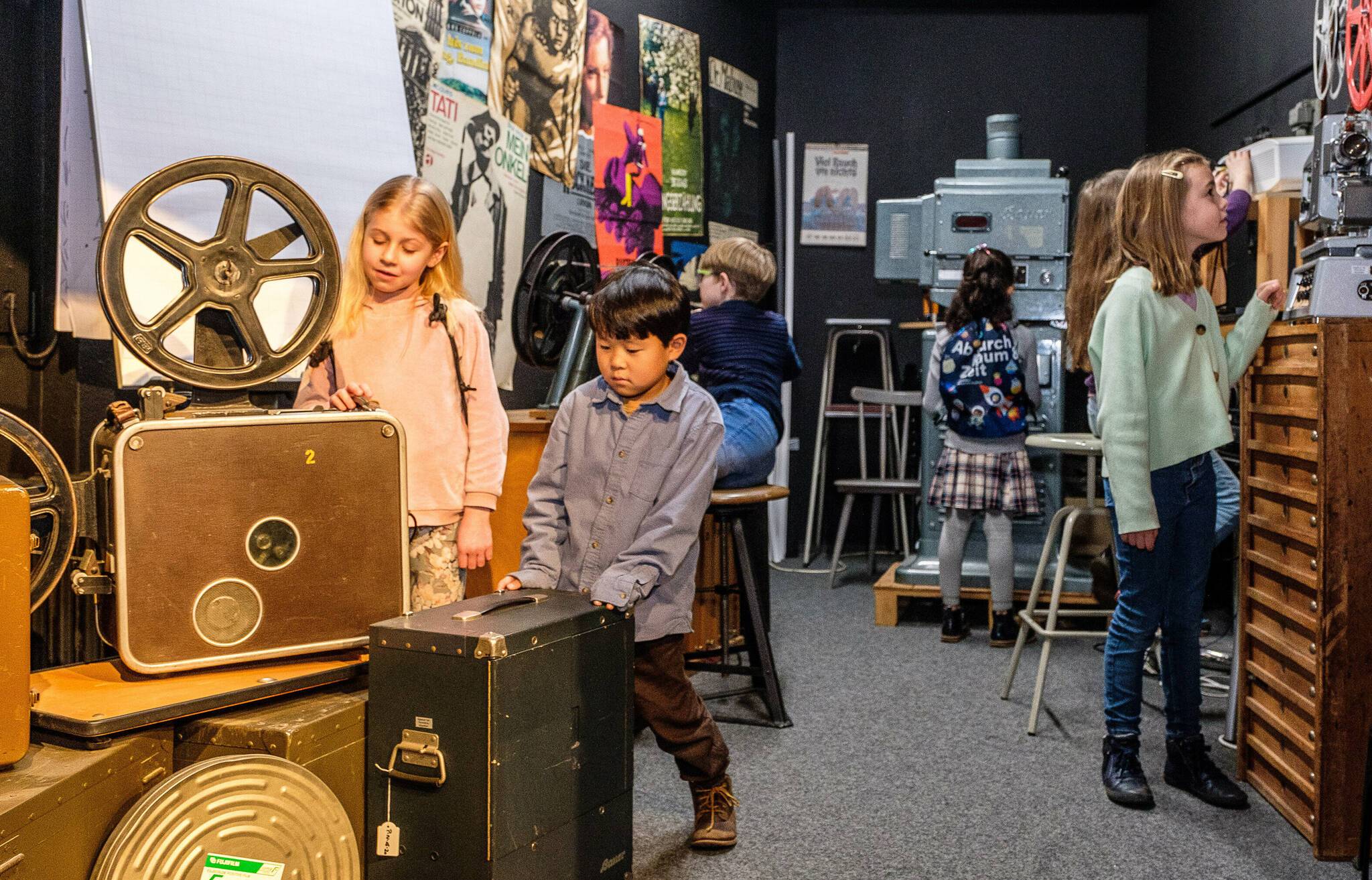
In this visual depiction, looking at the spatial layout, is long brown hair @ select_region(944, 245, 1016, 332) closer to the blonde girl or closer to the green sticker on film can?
the blonde girl

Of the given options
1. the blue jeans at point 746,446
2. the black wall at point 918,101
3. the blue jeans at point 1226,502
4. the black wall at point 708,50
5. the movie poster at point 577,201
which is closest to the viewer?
the blue jeans at point 746,446

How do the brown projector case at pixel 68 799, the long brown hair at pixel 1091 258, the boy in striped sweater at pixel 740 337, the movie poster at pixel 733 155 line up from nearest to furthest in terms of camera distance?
the brown projector case at pixel 68 799 < the long brown hair at pixel 1091 258 < the boy in striped sweater at pixel 740 337 < the movie poster at pixel 733 155

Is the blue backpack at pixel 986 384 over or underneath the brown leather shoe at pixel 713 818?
over

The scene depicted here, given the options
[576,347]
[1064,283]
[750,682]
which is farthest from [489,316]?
[1064,283]

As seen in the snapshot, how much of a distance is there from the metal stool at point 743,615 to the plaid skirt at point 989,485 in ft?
3.63

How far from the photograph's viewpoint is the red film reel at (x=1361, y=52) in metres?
2.42

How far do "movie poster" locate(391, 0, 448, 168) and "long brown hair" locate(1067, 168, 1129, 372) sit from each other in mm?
1612

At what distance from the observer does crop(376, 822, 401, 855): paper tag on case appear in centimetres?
162

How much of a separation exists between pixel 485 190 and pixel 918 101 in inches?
131

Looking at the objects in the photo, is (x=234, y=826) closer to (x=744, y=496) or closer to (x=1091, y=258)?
(x=744, y=496)

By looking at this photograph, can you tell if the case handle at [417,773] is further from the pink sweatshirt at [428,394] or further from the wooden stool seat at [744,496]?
the wooden stool seat at [744,496]

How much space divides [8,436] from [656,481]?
99 cm

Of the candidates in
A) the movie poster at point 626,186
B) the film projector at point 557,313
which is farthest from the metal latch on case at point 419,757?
the movie poster at point 626,186

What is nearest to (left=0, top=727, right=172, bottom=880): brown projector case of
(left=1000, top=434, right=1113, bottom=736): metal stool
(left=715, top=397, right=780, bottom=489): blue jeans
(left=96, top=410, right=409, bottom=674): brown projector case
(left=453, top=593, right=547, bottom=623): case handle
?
(left=96, top=410, right=409, bottom=674): brown projector case
